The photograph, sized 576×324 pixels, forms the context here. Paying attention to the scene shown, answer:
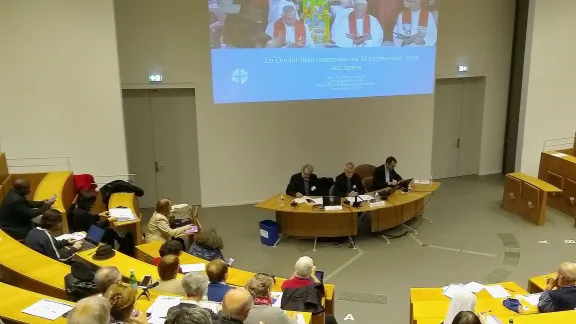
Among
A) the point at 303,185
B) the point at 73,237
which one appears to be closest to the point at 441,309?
the point at 73,237

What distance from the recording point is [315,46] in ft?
29.3

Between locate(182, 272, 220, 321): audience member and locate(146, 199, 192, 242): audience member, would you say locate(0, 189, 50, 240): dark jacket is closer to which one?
locate(146, 199, 192, 242): audience member

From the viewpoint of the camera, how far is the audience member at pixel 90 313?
2.81 m

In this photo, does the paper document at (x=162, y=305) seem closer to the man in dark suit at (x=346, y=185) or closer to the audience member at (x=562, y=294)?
the audience member at (x=562, y=294)

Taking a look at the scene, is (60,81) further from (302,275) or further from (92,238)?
(302,275)

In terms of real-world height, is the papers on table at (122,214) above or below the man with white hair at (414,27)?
below

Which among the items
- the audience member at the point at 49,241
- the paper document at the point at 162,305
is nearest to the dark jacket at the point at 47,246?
the audience member at the point at 49,241

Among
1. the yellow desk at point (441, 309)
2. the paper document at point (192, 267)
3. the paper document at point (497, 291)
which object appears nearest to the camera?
the yellow desk at point (441, 309)

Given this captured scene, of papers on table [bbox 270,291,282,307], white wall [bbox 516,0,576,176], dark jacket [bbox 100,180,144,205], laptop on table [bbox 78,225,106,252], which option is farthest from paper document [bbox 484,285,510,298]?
white wall [bbox 516,0,576,176]

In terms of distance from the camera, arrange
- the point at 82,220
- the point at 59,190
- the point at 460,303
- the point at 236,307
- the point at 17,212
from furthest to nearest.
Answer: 1. the point at 59,190
2. the point at 82,220
3. the point at 17,212
4. the point at 460,303
5. the point at 236,307

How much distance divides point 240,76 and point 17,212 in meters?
4.17

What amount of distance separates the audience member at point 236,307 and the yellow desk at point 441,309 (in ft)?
6.20

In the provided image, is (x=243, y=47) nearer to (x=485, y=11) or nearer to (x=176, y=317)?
(x=485, y=11)

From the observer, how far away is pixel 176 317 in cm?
282
